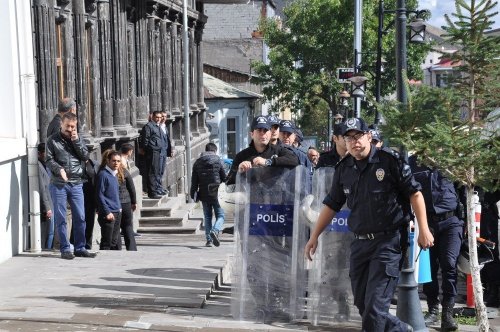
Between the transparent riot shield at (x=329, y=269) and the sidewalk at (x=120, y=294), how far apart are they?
0.62 ft

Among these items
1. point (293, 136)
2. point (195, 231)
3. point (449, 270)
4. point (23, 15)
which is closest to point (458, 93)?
point (449, 270)

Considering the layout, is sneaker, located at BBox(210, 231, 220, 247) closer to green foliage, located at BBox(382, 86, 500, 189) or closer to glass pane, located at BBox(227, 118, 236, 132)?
green foliage, located at BBox(382, 86, 500, 189)

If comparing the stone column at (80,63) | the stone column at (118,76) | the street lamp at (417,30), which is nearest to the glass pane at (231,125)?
the stone column at (118,76)

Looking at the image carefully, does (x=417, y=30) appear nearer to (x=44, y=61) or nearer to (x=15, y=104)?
(x=44, y=61)

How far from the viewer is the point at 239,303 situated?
9.35 meters

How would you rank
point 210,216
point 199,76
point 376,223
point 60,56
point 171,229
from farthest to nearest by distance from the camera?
point 199,76 < point 171,229 < point 60,56 < point 210,216 < point 376,223

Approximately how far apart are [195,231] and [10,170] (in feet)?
29.8

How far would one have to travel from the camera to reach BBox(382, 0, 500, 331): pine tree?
8156 mm

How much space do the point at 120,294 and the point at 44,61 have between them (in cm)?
576

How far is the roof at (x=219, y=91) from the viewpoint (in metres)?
49.2

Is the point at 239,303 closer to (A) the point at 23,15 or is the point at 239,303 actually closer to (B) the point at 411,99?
(B) the point at 411,99

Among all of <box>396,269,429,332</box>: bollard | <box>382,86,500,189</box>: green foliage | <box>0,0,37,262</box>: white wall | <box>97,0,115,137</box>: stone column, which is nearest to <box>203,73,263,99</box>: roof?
<box>97,0,115,137</box>: stone column

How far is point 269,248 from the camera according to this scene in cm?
939

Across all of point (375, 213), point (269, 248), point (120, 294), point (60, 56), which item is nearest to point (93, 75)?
point (60, 56)
